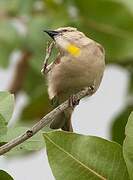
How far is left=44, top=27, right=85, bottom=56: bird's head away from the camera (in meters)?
1.51

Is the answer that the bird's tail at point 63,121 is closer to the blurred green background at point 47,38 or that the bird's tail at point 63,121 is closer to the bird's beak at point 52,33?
the bird's beak at point 52,33

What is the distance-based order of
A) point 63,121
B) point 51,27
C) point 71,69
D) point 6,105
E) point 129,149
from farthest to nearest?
point 51,27 < point 63,121 < point 71,69 < point 6,105 < point 129,149

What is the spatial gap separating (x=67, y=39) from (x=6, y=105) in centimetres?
35

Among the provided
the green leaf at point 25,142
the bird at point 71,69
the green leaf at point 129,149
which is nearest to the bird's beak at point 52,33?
the bird at point 71,69

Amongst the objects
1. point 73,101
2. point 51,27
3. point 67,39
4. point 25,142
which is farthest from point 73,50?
point 51,27

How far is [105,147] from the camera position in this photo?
118 cm

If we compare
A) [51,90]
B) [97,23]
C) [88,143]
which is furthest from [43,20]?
[88,143]

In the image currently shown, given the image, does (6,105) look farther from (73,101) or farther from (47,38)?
(47,38)

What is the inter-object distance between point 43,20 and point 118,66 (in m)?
0.31

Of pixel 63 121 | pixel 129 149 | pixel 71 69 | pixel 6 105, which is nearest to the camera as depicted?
pixel 129 149

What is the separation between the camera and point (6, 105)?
1271mm

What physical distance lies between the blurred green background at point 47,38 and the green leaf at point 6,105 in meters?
1.16

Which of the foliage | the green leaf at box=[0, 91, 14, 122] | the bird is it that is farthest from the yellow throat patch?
the foliage

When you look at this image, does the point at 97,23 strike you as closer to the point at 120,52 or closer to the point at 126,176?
the point at 120,52
